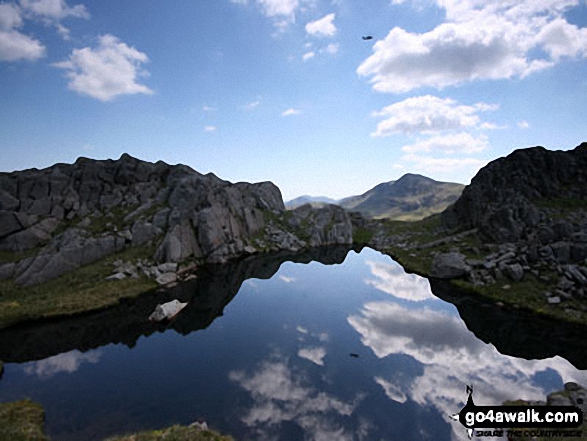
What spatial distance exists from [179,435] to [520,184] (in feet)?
419

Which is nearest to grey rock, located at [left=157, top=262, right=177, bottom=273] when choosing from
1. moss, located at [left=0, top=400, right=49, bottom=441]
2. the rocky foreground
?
the rocky foreground

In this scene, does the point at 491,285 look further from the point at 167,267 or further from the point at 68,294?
the point at 68,294

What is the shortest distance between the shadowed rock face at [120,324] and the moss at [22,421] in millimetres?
12921

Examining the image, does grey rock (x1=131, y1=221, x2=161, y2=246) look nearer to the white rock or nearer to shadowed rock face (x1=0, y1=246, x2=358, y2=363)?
the white rock

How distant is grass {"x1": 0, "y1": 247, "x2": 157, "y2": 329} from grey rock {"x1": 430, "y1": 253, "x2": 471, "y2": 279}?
69190 millimetres

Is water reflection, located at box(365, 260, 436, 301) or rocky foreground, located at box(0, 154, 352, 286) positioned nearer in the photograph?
water reflection, located at box(365, 260, 436, 301)

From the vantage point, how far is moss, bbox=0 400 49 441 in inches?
894

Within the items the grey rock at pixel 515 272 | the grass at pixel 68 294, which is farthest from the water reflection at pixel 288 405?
the grey rock at pixel 515 272

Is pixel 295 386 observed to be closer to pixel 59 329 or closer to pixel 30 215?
pixel 59 329

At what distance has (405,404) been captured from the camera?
97.5 ft

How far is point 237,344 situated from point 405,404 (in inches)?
918

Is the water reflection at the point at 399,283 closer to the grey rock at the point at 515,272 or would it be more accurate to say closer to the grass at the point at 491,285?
the grass at the point at 491,285

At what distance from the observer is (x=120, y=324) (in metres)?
48.7

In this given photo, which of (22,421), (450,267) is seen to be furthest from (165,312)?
(450,267)
